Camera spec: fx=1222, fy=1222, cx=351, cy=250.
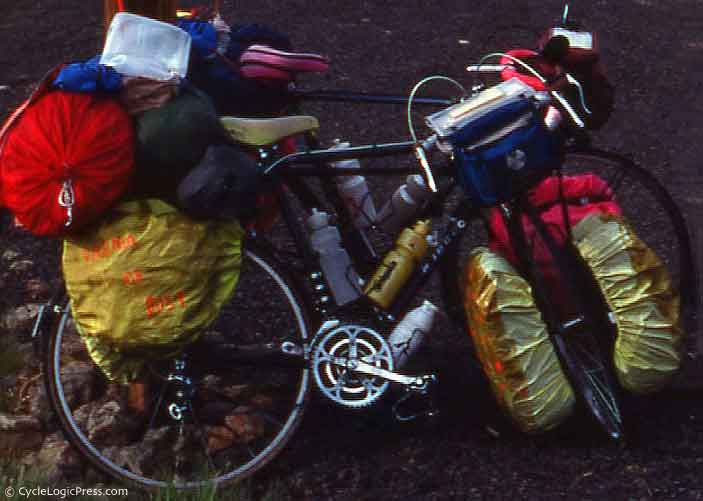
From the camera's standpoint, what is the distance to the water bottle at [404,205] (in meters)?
4.13

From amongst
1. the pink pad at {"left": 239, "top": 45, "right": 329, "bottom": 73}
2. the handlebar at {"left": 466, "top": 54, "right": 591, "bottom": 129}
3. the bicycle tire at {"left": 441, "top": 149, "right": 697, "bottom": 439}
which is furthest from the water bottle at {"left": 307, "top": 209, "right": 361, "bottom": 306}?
the handlebar at {"left": 466, "top": 54, "right": 591, "bottom": 129}

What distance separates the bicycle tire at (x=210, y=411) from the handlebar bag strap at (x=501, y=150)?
68 cm

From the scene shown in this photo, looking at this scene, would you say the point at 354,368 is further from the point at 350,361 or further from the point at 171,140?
the point at 171,140

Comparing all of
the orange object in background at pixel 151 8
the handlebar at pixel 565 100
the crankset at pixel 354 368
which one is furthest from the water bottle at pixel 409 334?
the orange object in background at pixel 151 8

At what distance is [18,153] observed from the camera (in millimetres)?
3520

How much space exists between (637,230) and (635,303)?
1.14 meters

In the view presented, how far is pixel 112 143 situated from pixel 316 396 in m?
1.34

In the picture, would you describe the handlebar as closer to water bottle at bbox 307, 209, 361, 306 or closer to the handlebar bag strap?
the handlebar bag strap

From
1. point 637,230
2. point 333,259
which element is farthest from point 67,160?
point 637,230

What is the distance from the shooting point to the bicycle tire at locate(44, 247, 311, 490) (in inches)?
154

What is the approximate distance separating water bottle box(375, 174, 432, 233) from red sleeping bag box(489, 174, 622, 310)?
0.92ft

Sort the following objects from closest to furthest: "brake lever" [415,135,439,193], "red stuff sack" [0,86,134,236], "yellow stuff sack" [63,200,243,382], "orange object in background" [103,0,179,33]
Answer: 1. "red stuff sack" [0,86,134,236]
2. "yellow stuff sack" [63,200,243,382]
3. "brake lever" [415,135,439,193]
4. "orange object in background" [103,0,179,33]

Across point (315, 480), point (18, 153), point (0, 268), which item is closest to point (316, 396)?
point (315, 480)

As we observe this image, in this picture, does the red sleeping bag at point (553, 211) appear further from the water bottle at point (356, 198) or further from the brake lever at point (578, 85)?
the water bottle at point (356, 198)
